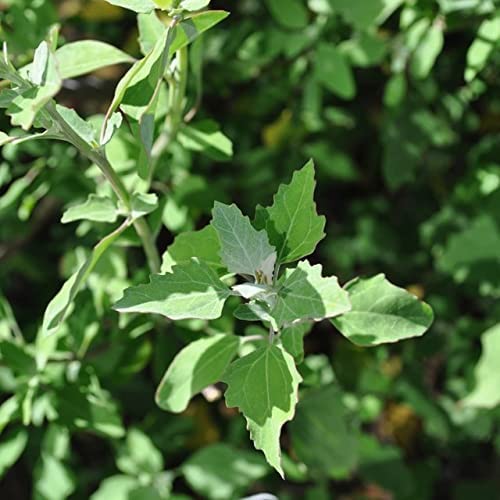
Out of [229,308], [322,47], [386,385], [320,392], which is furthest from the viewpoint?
[386,385]

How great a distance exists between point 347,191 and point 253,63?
603 millimetres

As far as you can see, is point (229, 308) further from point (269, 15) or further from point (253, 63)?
point (269, 15)

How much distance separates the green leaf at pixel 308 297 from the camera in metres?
0.81

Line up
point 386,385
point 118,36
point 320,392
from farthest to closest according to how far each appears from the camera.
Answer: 1. point 118,36
2. point 386,385
3. point 320,392

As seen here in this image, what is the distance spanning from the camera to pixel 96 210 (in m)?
1.01

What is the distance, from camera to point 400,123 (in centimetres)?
167

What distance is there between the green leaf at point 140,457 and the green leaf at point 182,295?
687 mm

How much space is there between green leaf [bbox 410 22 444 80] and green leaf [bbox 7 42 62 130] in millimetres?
770

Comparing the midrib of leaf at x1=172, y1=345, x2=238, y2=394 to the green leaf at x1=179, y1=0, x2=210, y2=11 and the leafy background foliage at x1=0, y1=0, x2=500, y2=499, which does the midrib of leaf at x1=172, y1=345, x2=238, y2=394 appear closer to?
the leafy background foliage at x1=0, y1=0, x2=500, y2=499

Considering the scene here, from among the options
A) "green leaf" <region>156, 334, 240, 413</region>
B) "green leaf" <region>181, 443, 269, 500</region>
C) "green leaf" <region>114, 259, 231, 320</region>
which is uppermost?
"green leaf" <region>114, 259, 231, 320</region>

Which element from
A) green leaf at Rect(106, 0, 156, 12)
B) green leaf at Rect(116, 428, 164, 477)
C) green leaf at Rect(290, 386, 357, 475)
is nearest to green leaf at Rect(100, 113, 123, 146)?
green leaf at Rect(106, 0, 156, 12)

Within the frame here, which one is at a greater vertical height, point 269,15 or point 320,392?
point 269,15

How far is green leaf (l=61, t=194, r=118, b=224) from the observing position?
99 cm

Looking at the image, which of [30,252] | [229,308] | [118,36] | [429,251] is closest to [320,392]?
[229,308]
